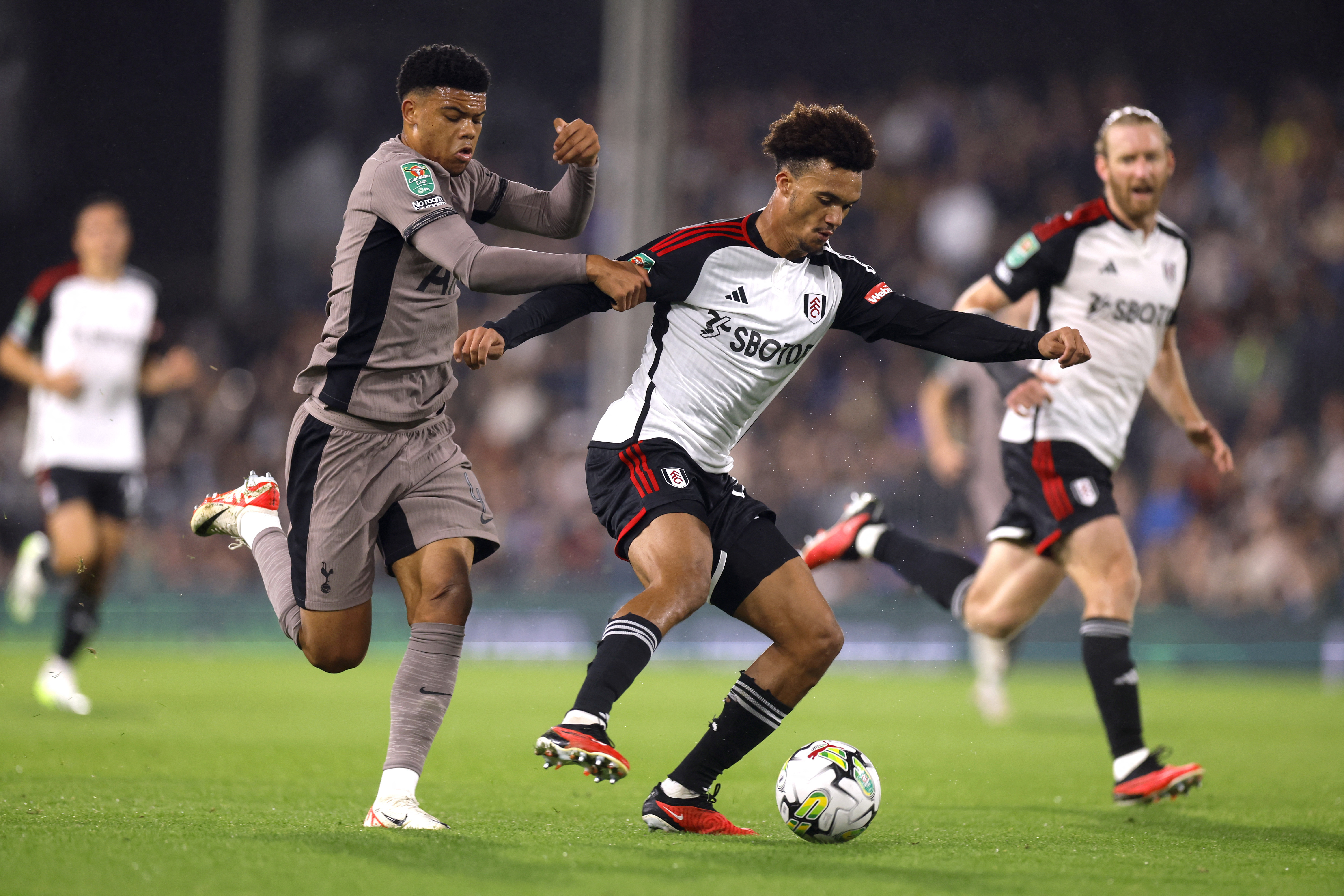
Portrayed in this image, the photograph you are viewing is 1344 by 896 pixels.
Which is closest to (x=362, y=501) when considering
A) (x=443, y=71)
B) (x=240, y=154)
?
(x=443, y=71)

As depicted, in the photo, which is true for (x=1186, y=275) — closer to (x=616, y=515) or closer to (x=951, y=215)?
(x=616, y=515)

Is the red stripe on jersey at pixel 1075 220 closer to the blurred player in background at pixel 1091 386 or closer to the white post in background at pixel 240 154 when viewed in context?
the blurred player in background at pixel 1091 386

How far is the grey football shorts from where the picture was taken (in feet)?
15.4

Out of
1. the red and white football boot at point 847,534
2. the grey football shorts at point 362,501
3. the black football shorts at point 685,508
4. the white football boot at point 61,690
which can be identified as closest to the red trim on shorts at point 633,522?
the black football shorts at point 685,508

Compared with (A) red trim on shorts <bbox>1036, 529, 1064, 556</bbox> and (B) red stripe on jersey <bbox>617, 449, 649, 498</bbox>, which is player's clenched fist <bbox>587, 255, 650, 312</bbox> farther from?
(A) red trim on shorts <bbox>1036, 529, 1064, 556</bbox>

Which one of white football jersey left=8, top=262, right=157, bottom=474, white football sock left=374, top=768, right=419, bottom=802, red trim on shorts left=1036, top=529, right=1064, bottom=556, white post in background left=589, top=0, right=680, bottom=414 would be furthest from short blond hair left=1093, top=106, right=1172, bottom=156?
Answer: white post in background left=589, top=0, right=680, bottom=414

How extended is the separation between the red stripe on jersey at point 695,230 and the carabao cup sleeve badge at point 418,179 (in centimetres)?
74

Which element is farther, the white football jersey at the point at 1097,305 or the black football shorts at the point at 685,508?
the white football jersey at the point at 1097,305

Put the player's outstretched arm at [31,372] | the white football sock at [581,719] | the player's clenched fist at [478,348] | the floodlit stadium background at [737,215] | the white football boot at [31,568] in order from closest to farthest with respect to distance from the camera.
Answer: the white football sock at [581,719] < the player's clenched fist at [478,348] < the player's outstretched arm at [31,372] < the white football boot at [31,568] < the floodlit stadium background at [737,215]

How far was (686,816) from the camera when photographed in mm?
4559

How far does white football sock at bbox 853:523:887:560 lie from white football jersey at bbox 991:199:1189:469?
3.20 ft

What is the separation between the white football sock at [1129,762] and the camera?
5.52 meters

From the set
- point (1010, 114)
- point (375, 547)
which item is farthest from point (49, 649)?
point (1010, 114)

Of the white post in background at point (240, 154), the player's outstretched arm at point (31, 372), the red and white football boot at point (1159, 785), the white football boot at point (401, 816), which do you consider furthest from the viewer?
the white post in background at point (240, 154)
